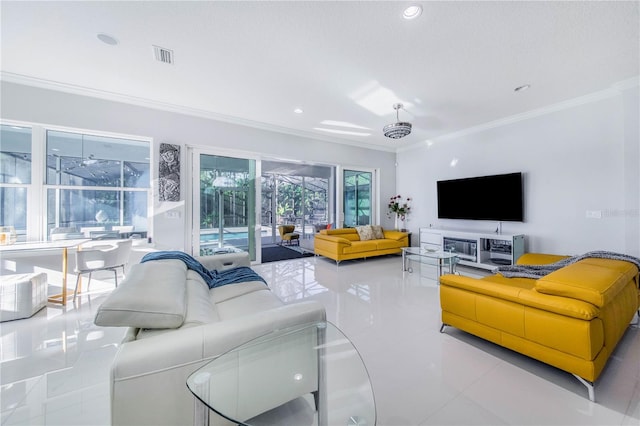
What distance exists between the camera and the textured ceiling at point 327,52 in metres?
2.13

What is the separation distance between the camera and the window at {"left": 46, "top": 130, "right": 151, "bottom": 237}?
140 inches

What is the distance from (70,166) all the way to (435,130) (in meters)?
6.34

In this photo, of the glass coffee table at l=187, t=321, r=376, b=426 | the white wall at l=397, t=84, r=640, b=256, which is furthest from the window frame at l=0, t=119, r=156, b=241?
the white wall at l=397, t=84, r=640, b=256

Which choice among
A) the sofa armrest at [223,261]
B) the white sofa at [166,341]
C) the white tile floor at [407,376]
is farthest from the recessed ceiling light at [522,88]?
the sofa armrest at [223,261]

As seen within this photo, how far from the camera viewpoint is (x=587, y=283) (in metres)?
1.65

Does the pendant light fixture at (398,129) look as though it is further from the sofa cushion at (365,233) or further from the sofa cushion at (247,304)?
the sofa cushion at (247,304)

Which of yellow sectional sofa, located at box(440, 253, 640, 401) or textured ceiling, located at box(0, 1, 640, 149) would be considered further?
textured ceiling, located at box(0, 1, 640, 149)

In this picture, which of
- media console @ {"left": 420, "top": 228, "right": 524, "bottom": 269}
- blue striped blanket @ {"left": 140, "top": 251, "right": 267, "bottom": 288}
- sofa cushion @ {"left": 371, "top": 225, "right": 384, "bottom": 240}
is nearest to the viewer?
blue striped blanket @ {"left": 140, "top": 251, "right": 267, "bottom": 288}

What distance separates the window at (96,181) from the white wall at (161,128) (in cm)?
22

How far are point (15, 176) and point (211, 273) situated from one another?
3.11 metres

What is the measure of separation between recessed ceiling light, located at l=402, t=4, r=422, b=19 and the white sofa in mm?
2436

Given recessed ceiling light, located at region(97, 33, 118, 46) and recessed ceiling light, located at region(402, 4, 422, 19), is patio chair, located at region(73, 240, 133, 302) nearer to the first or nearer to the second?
recessed ceiling light, located at region(97, 33, 118, 46)

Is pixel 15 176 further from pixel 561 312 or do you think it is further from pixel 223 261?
pixel 561 312

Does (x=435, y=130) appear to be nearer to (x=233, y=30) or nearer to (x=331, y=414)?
(x=233, y=30)
